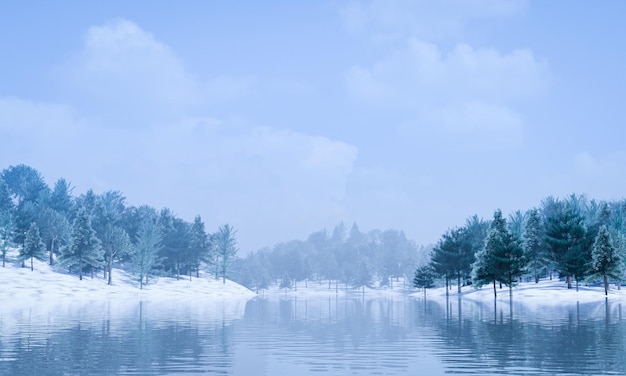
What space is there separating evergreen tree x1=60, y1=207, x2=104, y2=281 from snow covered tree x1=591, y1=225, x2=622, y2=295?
86.2 metres

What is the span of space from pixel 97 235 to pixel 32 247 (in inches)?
900

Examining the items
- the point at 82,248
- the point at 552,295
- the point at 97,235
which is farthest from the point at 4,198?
the point at 552,295

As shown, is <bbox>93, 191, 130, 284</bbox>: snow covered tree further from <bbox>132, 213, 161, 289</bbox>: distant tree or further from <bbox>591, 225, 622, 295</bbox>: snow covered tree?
<bbox>591, 225, 622, 295</bbox>: snow covered tree

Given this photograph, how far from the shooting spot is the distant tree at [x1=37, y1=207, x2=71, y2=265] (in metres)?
123

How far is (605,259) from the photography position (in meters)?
78.1

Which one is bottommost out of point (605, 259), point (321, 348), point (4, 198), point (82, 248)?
point (321, 348)

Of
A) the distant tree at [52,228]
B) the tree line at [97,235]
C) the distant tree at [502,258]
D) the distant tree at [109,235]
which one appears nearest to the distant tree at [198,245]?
the tree line at [97,235]

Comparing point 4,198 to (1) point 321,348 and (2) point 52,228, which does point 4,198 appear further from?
(1) point 321,348

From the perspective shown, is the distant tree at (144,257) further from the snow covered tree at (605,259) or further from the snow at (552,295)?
the snow covered tree at (605,259)

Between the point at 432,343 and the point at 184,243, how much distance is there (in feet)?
392

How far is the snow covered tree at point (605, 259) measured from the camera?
77.7m

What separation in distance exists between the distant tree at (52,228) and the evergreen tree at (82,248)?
36.2ft

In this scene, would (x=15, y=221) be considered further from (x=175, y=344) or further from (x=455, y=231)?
(x=175, y=344)

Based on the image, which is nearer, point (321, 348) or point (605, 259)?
point (321, 348)
